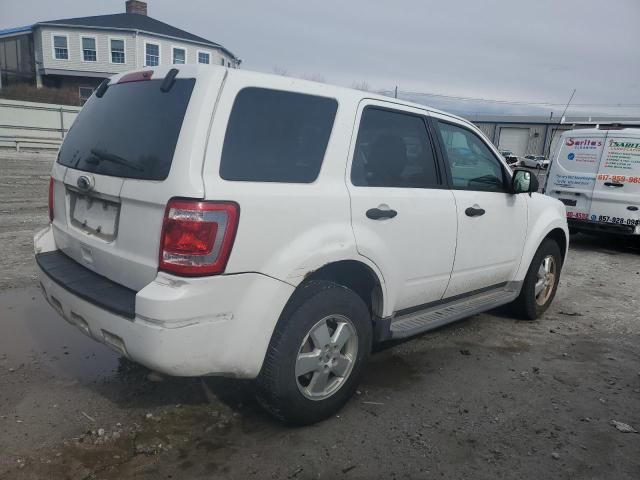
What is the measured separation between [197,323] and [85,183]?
1.15 meters

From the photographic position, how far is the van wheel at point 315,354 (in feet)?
9.05

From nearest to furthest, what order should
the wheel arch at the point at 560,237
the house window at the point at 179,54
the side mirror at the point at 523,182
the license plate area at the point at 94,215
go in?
the license plate area at the point at 94,215 < the side mirror at the point at 523,182 < the wheel arch at the point at 560,237 < the house window at the point at 179,54

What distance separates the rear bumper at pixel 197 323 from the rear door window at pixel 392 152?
39.9 inches

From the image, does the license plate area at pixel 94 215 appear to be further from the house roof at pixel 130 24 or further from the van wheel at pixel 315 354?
the house roof at pixel 130 24

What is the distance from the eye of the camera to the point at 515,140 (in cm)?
4875

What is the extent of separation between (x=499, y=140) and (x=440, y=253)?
161ft

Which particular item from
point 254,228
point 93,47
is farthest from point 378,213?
point 93,47

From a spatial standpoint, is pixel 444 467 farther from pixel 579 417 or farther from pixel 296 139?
pixel 296 139

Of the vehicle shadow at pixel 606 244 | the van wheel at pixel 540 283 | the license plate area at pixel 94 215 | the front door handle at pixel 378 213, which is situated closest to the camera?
the license plate area at pixel 94 215

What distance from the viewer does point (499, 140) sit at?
48.9 m

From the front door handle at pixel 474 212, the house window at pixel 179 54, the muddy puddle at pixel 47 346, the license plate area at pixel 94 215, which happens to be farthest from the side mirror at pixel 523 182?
the house window at pixel 179 54

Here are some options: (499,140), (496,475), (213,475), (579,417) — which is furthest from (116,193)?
(499,140)

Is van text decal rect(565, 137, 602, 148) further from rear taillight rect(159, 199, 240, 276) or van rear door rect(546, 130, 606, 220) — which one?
rear taillight rect(159, 199, 240, 276)

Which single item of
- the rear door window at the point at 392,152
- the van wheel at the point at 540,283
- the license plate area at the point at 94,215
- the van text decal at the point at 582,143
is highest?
the van text decal at the point at 582,143
